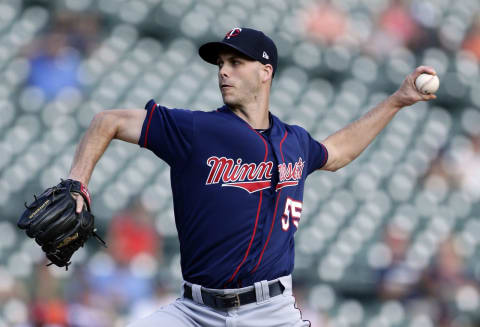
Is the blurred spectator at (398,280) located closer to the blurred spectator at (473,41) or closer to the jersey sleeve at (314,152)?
the blurred spectator at (473,41)

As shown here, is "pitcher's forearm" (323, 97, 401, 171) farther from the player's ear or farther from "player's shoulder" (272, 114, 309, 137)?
the player's ear

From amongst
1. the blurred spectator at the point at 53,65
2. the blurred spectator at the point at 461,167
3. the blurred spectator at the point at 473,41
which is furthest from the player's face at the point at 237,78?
the blurred spectator at the point at 473,41

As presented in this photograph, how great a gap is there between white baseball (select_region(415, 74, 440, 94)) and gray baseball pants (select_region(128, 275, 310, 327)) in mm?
1020

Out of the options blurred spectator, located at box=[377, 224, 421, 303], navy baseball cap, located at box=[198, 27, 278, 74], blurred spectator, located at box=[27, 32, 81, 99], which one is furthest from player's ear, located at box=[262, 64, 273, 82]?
blurred spectator, located at box=[377, 224, 421, 303]

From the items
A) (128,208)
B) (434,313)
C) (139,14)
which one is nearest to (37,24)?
(139,14)

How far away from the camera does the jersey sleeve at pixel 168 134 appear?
2240mm

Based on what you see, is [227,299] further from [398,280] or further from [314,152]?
[398,280]

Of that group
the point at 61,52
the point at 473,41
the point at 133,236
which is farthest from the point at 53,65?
→ the point at 473,41

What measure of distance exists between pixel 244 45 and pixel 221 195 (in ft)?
1.74

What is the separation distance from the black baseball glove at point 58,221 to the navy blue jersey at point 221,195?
11.9 inches

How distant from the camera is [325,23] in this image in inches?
323

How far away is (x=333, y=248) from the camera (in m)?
6.75

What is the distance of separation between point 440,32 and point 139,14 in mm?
3785

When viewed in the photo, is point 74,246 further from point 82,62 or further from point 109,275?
point 82,62
